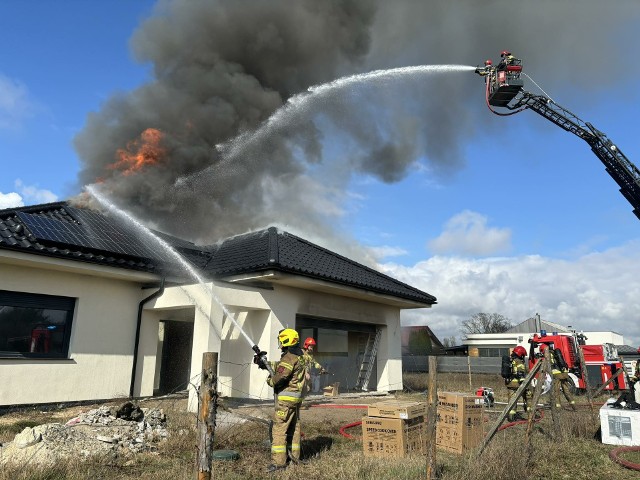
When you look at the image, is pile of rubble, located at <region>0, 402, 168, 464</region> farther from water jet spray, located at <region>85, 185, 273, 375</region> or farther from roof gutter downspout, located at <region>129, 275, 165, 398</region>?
roof gutter downspout, located at <region>129, 275, 165, 398</region>

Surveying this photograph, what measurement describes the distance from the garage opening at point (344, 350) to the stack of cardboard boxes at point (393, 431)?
5964 mm

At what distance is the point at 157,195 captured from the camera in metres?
13.7

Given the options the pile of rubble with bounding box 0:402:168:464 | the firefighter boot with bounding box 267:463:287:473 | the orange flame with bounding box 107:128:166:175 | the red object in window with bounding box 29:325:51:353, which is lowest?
the firefighter boot with bounding box 267:463:287:473

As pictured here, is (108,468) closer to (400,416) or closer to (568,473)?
(400,416)

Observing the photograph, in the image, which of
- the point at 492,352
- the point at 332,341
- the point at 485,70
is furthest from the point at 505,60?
the point at 492,352

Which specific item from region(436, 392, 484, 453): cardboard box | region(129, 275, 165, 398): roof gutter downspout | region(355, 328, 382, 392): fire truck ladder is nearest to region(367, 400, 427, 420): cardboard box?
region(436, 392, 484, 453): cardboard box

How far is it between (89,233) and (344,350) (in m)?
7.54

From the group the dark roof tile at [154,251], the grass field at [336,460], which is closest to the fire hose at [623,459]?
the grass field at [336,460]

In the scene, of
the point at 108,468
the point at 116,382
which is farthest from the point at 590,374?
the point at 108,468

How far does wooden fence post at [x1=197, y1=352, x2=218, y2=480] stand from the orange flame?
1094 centimetres

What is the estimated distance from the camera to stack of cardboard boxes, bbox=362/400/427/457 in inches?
226

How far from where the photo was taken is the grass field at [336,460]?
15.0ft

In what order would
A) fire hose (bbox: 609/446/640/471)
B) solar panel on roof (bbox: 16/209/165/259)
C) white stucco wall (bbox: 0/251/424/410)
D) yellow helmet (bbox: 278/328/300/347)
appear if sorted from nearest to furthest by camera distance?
fire hose (bbox: 609/446/640/471), yellow helmet (bbox: 278/328/300/347), white stucco wall (bbox: 0/251/424/410), solar panel on roof (bbox: 16/209/165/259)

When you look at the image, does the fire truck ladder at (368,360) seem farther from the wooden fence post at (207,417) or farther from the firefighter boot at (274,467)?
the wooden fence post at (207,417)
